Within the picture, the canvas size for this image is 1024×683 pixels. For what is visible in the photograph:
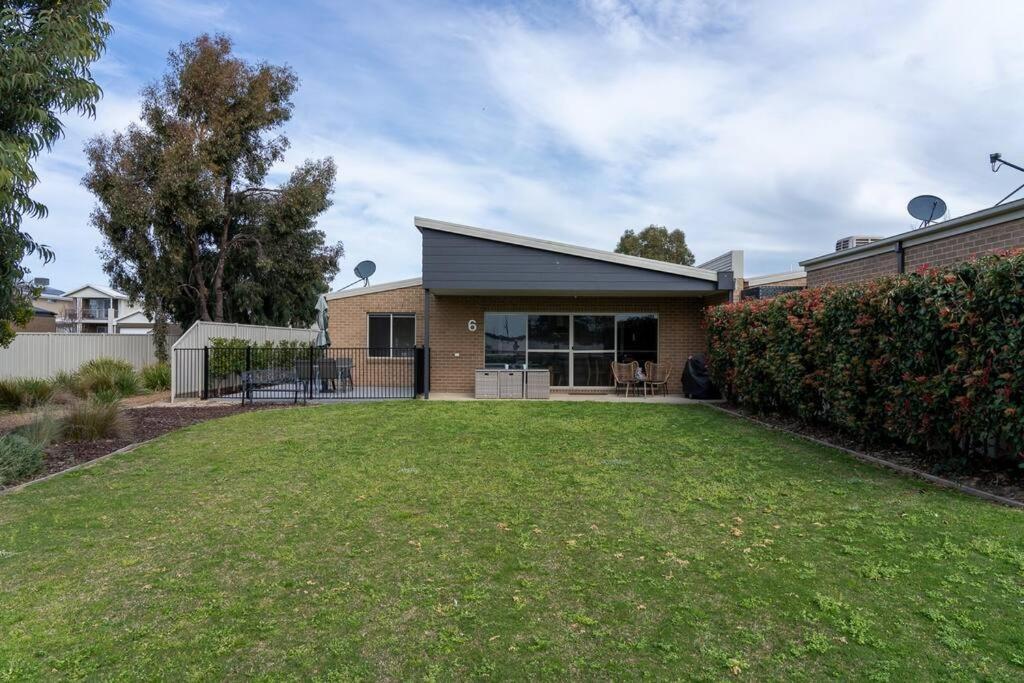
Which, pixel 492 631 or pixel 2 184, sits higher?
pixel 2 184

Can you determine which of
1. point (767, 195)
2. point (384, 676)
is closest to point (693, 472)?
point (384, 676)

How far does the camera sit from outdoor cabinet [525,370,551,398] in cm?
1428

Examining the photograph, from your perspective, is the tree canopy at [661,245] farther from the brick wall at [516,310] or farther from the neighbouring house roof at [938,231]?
the neighbouring house roof at [938,231]

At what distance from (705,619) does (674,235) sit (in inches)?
1431

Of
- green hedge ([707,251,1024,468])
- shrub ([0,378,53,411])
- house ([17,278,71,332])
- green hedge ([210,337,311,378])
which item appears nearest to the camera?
green hedge ([707,251,1024,468])

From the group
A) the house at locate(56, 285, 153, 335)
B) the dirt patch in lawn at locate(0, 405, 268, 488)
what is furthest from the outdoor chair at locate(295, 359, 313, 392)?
the house at locate(56, 285, 153, 335)

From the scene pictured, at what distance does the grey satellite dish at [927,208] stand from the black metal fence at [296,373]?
10.8m

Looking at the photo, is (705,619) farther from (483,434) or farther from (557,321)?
(557,321)

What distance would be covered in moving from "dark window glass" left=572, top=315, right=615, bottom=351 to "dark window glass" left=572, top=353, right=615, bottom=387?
19 centimetres

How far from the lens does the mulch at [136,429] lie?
Result: 24.2 ft

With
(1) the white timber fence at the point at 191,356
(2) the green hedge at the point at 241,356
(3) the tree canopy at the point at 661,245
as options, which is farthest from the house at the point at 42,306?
(3) the tree canopy at the point at 661,245

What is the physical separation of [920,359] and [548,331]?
414 inches

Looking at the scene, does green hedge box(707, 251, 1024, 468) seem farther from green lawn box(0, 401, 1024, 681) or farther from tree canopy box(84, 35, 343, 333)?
tree canopy box(84, 35, 343, 333)

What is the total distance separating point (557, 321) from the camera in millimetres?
16078
